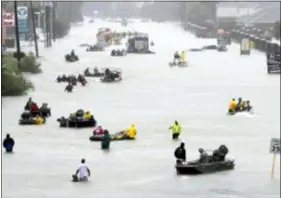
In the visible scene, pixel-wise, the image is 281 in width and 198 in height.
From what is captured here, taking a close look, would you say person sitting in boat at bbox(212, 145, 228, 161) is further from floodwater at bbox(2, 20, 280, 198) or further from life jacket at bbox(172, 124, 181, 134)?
life jacket at bbox(172, 124, 181, 134)

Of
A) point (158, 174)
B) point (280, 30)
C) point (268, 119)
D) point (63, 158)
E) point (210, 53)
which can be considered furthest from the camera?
point (280, 30)

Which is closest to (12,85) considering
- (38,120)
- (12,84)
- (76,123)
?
(12,84)

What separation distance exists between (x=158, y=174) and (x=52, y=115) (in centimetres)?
1866

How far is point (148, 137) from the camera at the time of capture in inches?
1775

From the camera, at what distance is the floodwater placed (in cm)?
3262

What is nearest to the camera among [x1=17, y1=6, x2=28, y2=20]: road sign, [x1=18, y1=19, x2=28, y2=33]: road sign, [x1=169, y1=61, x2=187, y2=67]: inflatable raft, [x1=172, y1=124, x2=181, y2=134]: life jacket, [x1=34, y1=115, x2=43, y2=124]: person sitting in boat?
[x1=172, y1=124, x2=181, y2=134]: life jacket

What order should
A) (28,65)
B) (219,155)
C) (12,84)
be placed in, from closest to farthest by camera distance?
(219,155), (12,84), (28,65)

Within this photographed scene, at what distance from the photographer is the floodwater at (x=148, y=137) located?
1284 inches

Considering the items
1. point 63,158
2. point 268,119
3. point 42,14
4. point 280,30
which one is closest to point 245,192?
point 63,158

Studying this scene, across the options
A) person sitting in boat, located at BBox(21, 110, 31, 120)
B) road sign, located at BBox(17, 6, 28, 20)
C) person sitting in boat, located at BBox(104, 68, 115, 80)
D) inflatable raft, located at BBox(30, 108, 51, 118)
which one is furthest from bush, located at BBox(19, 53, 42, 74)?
person sitting in boat, located at BBox(21, 110, 31, 120)

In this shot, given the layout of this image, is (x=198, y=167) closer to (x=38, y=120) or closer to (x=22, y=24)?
(x=38, y=120)

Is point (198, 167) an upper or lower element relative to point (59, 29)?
lower

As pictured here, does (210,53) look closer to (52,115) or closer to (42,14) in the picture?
(42,14)

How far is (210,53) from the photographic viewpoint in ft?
411
